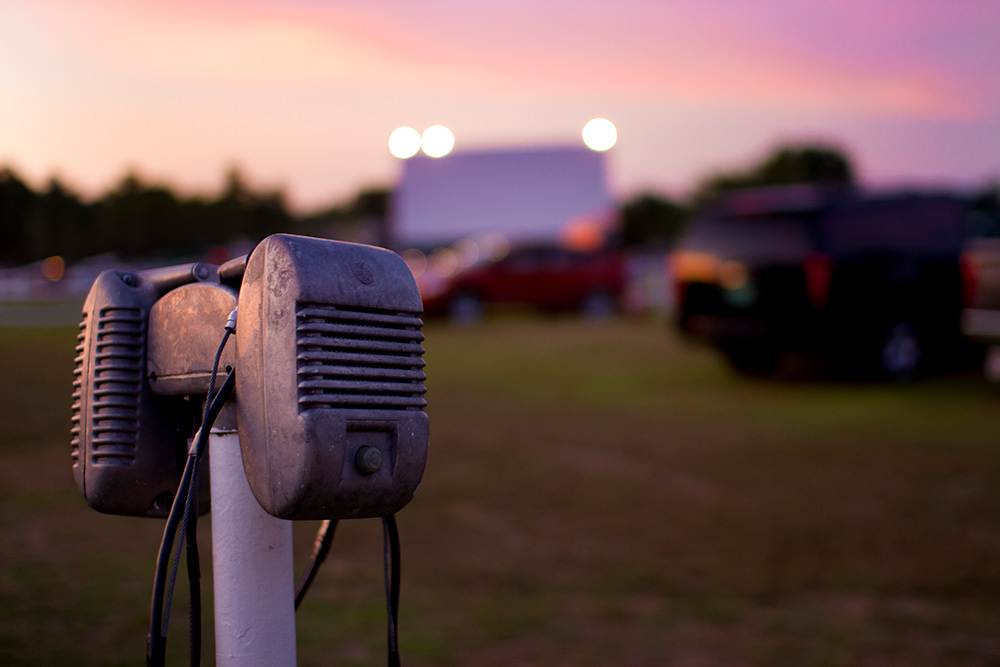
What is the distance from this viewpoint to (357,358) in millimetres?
1340

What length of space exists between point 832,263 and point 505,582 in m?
6.83

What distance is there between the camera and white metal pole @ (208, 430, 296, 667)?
1475 mm

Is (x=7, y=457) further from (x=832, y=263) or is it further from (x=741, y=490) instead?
(x=832, y=263)

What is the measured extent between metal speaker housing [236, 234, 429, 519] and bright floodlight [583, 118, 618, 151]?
22.4 metres

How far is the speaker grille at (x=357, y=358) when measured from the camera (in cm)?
129

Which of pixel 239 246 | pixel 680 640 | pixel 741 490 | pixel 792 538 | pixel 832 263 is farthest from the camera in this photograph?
pixel 239 246

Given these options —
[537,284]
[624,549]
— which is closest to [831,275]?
[624,549]

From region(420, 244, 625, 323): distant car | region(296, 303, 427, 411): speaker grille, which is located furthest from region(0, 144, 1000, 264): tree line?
region(420, 244, 625, 323): distant car

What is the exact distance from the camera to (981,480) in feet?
20.3

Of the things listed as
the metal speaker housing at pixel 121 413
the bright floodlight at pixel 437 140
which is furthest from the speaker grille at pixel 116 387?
the bright floodlight at pixel 437 140

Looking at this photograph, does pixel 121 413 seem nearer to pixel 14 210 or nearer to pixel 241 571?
pixel 241 571

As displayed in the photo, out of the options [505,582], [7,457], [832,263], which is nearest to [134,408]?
[505,582]

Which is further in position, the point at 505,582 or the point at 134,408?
the point at 505,582

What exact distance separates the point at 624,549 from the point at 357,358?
369cm
